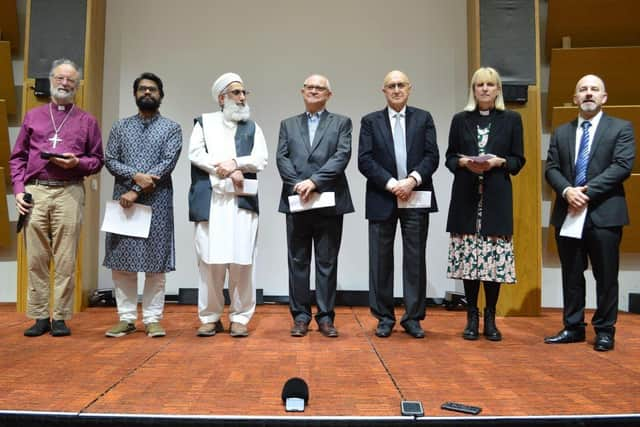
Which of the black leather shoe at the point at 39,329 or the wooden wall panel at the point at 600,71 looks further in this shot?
the wooden wall panel at the point at 600,71

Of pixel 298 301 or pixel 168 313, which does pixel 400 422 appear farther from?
pixel 168 313

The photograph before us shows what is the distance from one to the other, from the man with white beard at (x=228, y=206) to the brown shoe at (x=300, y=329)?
27 centimetres

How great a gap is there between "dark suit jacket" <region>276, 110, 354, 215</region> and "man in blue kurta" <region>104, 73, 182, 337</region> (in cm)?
66

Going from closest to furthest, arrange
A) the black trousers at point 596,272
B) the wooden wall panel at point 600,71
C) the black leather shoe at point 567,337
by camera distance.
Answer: the black trousers at point 596,272, the black leather shoe at point 567,337, the wooden wall panel at point 600,71

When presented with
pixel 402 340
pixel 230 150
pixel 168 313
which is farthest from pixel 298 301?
pixel 168 313

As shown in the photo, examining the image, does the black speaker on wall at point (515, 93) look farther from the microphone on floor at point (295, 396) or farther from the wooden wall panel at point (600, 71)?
the microphone on floor at point (295, 396)

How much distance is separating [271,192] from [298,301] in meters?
1.85

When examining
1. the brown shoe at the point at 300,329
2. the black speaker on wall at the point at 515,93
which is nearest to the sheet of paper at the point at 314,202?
the brown shoe at the point at 300,329

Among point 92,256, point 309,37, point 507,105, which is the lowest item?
point 92,256

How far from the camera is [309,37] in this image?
206 inches

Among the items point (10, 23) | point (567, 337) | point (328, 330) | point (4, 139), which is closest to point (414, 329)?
point (328, 330)

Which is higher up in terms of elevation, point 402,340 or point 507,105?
point 507,105

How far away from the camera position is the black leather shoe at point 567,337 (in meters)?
3.29

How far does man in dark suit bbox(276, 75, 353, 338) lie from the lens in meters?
3.46
